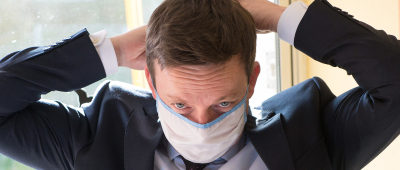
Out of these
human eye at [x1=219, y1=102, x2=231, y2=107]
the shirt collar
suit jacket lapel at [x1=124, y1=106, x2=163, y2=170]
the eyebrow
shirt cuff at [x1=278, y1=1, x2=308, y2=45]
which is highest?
shirt cuff at [x1=278, y1=1, x2=308, y2=45]

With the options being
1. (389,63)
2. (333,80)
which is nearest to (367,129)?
(389,63)

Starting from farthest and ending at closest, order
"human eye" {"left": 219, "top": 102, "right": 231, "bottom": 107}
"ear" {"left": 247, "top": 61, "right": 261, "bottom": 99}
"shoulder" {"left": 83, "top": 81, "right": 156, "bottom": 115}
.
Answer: "shoulder" {"left": 83, "top": 81, "right": 156, "bottom": 115}, "ear" {"left": 247, "top": 61, "right": 261, "bottom": 99}, "human eye" {"left": 219, "top": 102, "right": 231, "bottom": 107}

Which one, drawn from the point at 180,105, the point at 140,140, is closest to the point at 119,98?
the point at 140,140

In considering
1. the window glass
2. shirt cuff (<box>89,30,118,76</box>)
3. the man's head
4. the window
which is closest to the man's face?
the man's head

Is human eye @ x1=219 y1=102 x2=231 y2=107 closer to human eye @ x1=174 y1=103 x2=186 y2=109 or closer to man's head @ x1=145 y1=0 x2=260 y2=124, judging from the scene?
man's head @ x1=145 y1=0 x2=260 y2=124

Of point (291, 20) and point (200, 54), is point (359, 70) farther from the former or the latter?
point (200, 54)

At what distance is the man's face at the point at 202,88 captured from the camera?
3.64ft

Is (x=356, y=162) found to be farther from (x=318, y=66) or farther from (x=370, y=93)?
(x=318, y=66)

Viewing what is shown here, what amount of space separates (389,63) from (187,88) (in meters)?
0.66

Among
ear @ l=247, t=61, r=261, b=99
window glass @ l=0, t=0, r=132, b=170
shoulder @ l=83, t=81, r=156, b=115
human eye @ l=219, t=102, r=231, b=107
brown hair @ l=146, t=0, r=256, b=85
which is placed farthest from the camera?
window glass @ l=0, t=0, r=132, b=170

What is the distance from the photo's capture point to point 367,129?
46.8 inches

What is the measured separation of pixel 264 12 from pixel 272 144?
50cm

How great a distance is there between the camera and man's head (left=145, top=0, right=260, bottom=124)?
3.51 feet

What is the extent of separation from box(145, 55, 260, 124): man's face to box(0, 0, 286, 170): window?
1.42 ft
